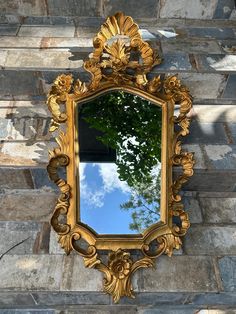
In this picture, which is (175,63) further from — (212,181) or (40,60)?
(40,60)

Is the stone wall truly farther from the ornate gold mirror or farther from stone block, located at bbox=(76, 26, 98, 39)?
the ornate gold mirror

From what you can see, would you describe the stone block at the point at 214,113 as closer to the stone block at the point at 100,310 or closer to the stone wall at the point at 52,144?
the stone wall at the point at 52,144

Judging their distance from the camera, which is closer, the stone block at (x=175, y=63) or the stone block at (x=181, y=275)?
the stone block at (x=181, y=275)

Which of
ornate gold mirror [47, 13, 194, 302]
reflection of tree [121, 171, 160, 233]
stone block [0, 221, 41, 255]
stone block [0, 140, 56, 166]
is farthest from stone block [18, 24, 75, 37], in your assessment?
stone block [0, 221, 41, 255]

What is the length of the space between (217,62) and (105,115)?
1378 mm

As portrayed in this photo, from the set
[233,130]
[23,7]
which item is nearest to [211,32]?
[233,130]

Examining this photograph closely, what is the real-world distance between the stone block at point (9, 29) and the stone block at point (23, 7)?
0.14 m

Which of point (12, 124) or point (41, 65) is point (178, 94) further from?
point (12, 124)

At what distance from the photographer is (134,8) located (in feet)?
11.2

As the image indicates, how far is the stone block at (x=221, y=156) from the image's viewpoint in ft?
9.02

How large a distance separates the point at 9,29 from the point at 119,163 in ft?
7.09

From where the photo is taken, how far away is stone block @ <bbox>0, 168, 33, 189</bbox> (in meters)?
2.63

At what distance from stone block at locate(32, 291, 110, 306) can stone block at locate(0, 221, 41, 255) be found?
1.24 ft

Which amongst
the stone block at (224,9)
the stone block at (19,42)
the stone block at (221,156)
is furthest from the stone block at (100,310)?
the stone block at (224,9)
